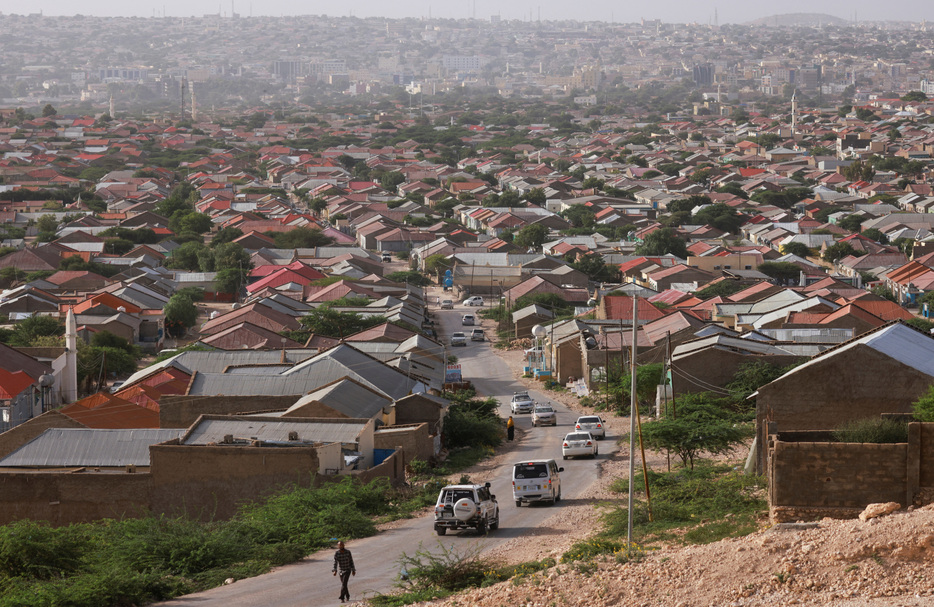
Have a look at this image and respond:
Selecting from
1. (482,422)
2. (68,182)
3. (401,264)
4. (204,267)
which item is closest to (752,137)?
(68,182)

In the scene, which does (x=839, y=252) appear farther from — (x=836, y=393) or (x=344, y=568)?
(x=344, y=568)

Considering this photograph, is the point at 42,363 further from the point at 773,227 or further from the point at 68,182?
the point at 68,182

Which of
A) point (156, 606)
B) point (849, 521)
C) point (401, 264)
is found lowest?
point (401, 264)

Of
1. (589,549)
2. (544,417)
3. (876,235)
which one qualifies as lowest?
(876,235)

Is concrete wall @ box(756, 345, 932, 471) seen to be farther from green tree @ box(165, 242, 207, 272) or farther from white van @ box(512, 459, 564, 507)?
green tree @ box(165, 242, 207, 272)

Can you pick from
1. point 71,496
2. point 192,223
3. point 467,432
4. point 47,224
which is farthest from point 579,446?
point 47,224

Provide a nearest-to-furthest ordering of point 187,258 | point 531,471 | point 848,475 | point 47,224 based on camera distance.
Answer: point 848,475
point 531,471
point 187,258
point 47,224

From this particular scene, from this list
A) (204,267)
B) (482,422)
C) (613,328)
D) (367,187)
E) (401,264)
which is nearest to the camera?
(482,422)
